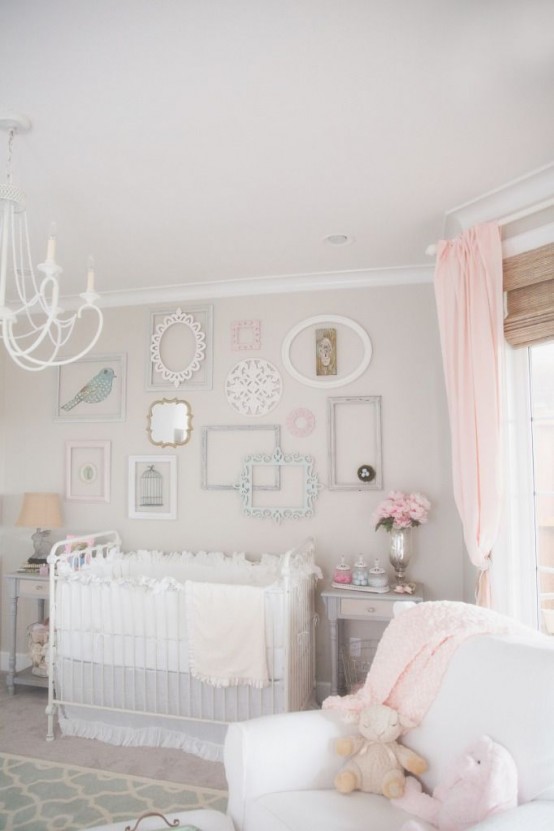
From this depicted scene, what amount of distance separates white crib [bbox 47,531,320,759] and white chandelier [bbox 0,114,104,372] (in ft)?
4.11

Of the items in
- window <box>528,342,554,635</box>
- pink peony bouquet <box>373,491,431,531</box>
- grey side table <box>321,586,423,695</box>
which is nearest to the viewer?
window <box>528,342,554,635</box>

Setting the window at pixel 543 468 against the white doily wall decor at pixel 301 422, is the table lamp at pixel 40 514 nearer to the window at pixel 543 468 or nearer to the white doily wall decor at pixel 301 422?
the white doily wall decor at pixel 301 422

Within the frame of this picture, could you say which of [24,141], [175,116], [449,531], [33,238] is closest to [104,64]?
[175,116]

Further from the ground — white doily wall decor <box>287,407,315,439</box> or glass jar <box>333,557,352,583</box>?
white doily wall decor <box>287,407,315,439</box>

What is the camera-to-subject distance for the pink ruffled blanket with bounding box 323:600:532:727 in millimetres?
1833

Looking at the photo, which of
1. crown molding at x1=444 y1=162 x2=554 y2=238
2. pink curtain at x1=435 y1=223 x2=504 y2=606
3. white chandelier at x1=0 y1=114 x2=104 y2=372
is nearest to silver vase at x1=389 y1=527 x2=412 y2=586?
pink curtain at x1=435 y1=223 x2=504 y2=606

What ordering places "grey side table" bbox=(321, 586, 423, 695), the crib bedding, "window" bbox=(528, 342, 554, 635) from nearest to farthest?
1. "window" bbox=(528, 342, 554, 635)
2. the crib bedding
3. "grey side table" bbox=(321, 586, 423, 695)

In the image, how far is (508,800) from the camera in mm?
1374

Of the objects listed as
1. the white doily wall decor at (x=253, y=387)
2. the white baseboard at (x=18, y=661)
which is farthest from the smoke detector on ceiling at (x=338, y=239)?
the white baseboard at (x=18, y=661)

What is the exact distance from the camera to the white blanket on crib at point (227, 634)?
2711mm

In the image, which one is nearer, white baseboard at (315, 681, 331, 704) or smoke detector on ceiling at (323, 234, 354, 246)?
smoke detector on ceiling at (323, 234, 354, 246)

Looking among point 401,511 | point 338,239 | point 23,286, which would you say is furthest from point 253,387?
point 23,286

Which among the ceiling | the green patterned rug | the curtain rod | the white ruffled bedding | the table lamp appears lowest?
the green patterned rug

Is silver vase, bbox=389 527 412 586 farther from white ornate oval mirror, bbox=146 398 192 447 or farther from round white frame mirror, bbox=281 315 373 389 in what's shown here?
white ornate oval mirror, bbox=146 398 192 447
